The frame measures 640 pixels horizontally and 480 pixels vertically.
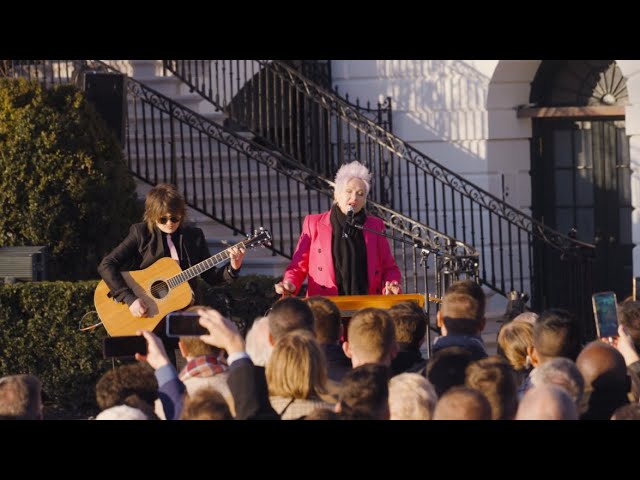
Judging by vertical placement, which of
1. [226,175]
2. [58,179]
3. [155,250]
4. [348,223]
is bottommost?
[155,250]

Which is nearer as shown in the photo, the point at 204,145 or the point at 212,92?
the point at 204,145

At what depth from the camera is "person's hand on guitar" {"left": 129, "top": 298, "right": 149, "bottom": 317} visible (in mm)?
7695

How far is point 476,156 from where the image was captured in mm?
14203

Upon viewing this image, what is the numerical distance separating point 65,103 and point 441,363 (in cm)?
558

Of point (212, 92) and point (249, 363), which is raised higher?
point (212, 92)

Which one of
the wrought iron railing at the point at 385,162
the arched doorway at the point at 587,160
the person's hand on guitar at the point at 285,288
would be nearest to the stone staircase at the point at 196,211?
the wrought iron railing at the point at 385,162

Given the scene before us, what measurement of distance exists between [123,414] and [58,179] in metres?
5.52

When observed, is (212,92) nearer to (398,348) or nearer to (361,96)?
(361,96)

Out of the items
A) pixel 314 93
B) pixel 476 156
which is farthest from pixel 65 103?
pixel 476 156

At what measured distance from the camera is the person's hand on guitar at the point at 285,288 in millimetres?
7535

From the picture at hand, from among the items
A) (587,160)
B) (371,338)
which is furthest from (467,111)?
(371,338)

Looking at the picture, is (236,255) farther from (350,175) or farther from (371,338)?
(371,338)

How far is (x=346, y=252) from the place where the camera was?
7980mm

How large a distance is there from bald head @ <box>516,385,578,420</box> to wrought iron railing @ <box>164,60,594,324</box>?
819cm
